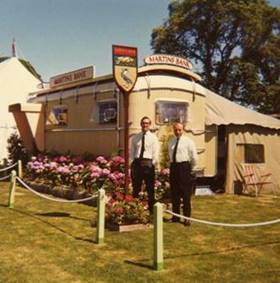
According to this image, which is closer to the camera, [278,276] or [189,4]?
[278,276]

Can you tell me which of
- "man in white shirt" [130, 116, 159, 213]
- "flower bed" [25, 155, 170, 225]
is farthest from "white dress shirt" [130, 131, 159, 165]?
"flower bed" [25, 155, 170, 225]

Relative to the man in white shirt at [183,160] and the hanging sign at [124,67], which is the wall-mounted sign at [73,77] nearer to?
the hanging sign at [124,67]

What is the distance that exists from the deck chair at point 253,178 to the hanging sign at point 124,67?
7.93 m

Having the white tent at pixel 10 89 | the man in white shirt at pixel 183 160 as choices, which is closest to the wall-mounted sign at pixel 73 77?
the white tent at pixel 10 89

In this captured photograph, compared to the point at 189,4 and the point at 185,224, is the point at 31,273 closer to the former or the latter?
the point at 185,224

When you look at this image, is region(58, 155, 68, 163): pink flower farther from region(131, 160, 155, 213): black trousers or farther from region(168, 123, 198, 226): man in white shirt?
region(168, 123, 198, 226): man in white shirt

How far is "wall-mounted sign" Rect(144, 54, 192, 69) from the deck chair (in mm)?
4121

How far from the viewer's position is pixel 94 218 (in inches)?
417

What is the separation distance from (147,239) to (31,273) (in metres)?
2.62

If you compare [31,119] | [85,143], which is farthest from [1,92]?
[85,143]

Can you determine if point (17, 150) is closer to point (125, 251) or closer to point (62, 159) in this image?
point (62, 159)

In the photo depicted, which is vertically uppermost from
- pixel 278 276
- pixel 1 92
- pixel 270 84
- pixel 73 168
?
pixel 270 84

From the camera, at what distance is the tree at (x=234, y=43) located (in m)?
35.4

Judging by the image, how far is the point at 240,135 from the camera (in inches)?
651
